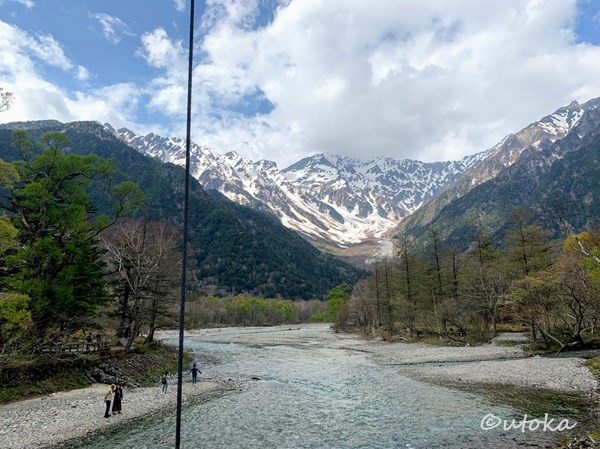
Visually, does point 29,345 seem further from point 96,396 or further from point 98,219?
point 98,219

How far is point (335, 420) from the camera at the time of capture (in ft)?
78.0

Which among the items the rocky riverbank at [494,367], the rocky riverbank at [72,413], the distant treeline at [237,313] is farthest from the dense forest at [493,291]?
the distant treeline at [237,313]

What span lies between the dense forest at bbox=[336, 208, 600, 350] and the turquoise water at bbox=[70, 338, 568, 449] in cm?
1786

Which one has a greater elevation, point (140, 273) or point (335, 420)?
point (140, 273)

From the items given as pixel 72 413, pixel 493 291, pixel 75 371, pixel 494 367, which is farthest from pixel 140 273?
pixel 493 291

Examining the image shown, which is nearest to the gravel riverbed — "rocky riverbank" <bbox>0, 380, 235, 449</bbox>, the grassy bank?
"rocky riverbank" <bbox>0, 380, 235, 449</bbox>

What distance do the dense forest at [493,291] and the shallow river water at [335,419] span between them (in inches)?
703

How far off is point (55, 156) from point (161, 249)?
14346mm

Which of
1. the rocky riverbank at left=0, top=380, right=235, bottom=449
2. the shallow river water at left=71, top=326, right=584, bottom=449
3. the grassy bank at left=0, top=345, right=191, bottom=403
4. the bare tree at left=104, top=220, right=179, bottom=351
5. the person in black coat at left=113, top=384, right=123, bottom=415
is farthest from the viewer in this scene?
the bare tree at left=104, top=220, right=179, bottom=351

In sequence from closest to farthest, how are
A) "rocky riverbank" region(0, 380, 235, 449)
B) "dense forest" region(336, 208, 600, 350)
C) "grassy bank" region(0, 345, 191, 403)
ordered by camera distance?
1. "rocky riverbank" region(0, 380, 235, 449)
2. "grassy bank" region(0, 345, 191, 403)
3. "dense forest" region(336, 208, 600, 350)

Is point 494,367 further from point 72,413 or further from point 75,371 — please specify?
point 75,371

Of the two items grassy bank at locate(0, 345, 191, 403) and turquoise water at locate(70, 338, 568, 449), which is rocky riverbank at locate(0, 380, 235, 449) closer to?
grassy bank at locate(0, 345, 191, 403)

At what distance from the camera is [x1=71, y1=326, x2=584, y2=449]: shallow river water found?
762 inches

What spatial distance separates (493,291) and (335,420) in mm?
37874
